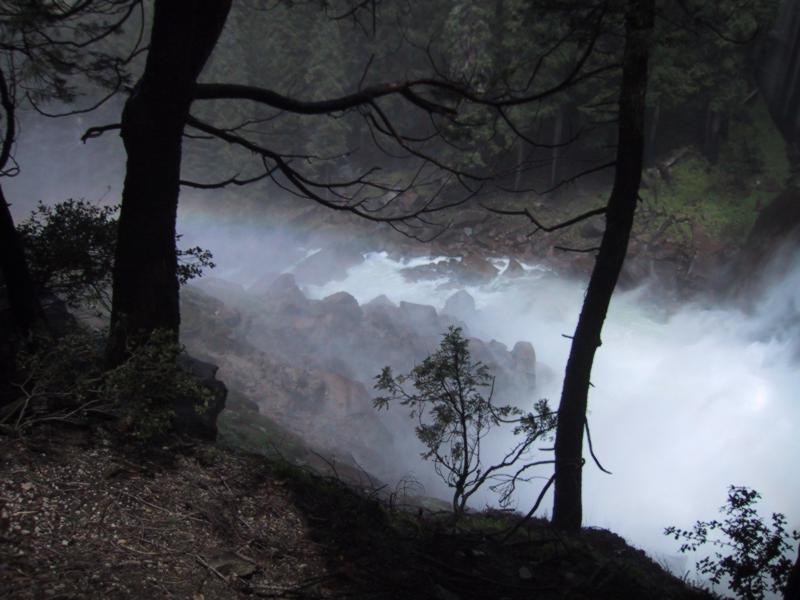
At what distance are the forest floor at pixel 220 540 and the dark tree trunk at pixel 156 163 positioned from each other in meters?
0.83

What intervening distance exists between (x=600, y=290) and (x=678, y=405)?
10279 millimetres

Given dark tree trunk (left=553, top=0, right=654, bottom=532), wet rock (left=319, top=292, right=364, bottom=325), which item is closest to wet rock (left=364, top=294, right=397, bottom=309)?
wet rock (left=319, top=292, right=364, bottom=325)

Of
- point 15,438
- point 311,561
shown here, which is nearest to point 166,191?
point 15,438

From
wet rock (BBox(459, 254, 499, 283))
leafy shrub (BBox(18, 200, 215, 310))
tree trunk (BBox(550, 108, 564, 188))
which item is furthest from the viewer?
tree trunk (BBox(550, 108, 564, 188))

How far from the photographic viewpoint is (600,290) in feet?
16.0

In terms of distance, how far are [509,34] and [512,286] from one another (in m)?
9.73

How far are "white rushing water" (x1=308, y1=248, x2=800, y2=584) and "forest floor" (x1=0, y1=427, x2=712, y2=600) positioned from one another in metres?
6.00

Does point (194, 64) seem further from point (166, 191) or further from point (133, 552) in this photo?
point (133, 552)

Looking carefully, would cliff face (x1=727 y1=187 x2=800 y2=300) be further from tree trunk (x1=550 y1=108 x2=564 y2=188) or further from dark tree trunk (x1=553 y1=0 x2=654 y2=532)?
dark tree trunk (x1=553 y1=0 x2=654 y2=532)

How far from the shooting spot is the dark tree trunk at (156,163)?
11.2 feet

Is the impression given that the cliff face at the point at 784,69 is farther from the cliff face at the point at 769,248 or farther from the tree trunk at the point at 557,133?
the tree trunk at the point at 557,133

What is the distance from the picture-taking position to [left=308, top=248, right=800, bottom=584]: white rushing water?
11.3m

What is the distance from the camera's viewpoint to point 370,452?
12992 mm

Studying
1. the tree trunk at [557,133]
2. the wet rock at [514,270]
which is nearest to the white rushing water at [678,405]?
the wet rock at [514,270]
